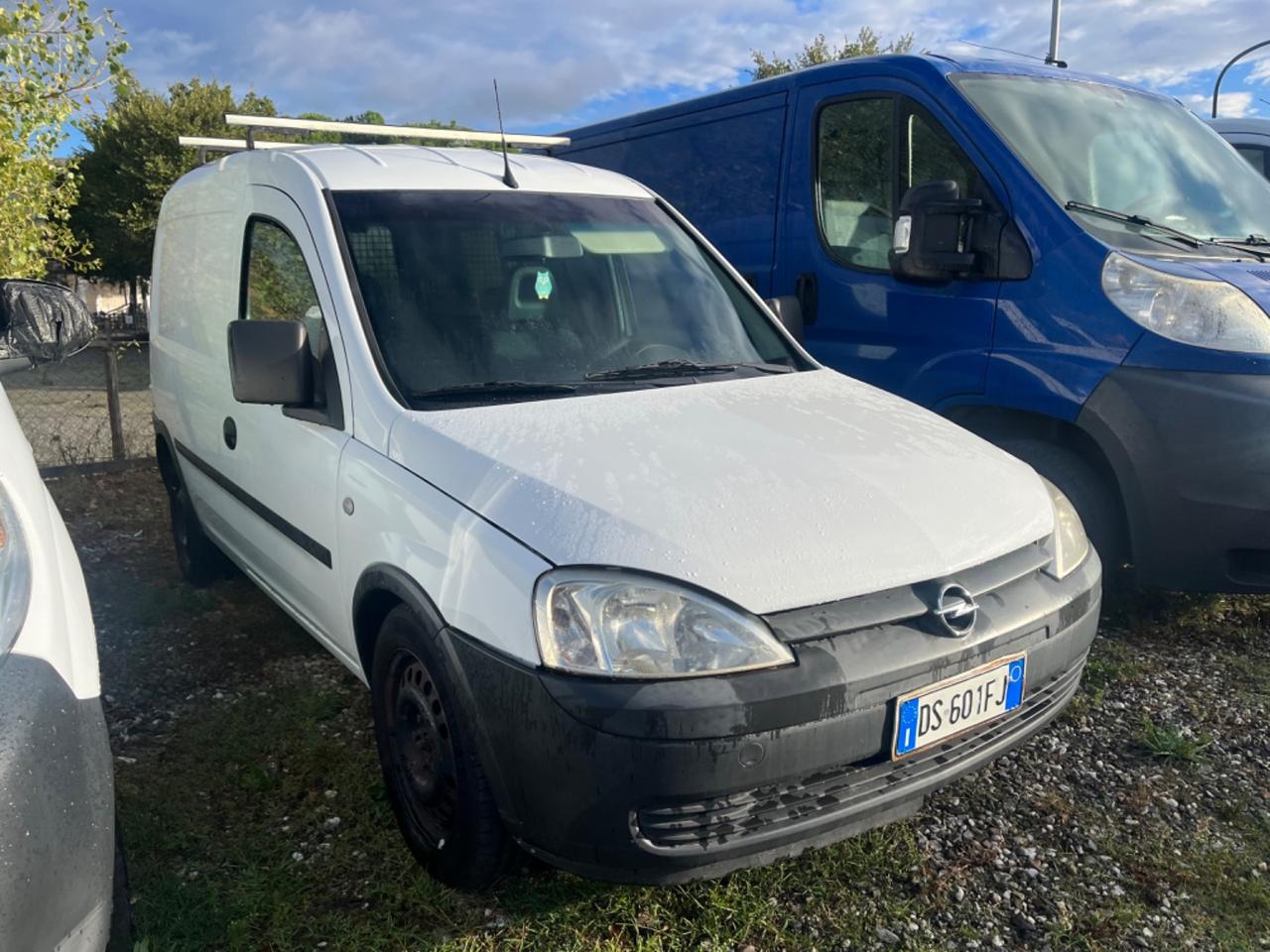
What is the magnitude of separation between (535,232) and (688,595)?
5.48 ft

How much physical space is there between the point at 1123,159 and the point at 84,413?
8421 mm

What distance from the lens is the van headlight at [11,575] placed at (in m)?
1.60

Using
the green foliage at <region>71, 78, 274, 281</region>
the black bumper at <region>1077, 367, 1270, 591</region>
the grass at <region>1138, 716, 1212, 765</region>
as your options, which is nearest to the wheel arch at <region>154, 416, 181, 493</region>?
the black bumper at <region>1077, 367, 1270, 591</region>

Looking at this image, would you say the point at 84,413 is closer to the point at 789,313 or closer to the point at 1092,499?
the point at 789,313

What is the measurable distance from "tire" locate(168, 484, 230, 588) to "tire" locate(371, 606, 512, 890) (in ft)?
7.61

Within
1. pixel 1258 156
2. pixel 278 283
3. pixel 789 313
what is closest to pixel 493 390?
pixel 278 283

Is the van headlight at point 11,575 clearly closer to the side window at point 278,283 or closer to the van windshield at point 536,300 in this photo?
the van windshield at point 536,300

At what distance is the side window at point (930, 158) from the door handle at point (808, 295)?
1.94 ft

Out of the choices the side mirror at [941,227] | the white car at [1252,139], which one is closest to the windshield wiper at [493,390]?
the side mirror at [941,227]

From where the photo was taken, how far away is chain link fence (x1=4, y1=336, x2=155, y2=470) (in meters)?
7.46

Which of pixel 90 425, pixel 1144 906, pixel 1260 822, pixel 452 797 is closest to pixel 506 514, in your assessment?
pixel 452 797

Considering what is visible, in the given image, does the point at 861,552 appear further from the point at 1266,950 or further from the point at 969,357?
the point at 969,357

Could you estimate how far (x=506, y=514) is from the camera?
217cm

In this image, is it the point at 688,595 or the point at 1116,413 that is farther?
the point at 1116,413
